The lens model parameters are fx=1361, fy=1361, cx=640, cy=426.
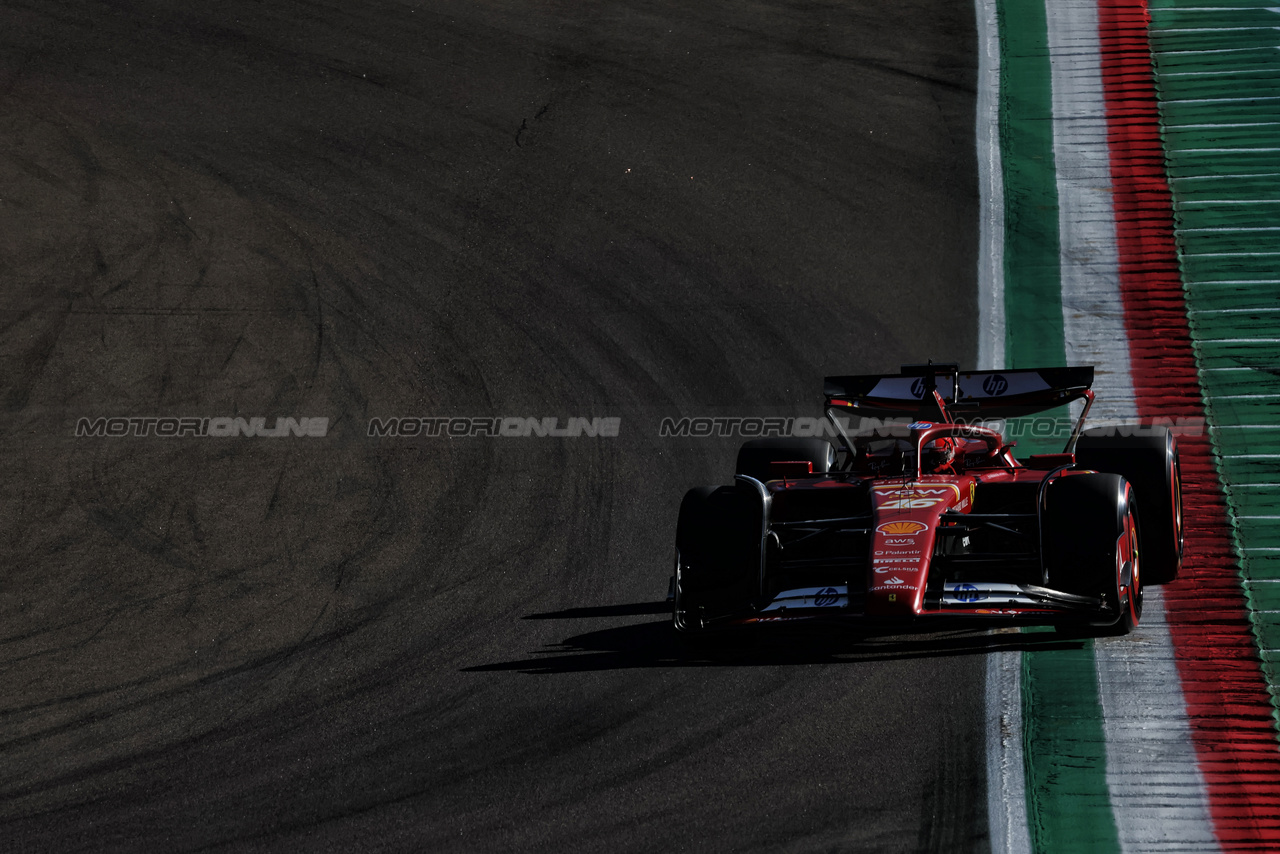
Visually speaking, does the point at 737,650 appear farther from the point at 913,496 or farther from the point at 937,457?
→ the point at 937,457

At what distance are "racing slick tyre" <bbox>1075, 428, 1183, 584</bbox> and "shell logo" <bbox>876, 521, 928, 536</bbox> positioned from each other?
177 centimetres

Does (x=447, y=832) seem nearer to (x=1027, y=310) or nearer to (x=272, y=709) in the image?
(x=272, y=709)

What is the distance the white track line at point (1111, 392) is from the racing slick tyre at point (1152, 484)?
619 mm

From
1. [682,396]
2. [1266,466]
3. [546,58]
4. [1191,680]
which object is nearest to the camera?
[1191,680]

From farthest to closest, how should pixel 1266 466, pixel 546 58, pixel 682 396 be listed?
pixel 546 58
pixel 682 396
pixel 1266 466

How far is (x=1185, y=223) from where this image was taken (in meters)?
14.4

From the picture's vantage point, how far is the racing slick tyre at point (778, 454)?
10.0 metres

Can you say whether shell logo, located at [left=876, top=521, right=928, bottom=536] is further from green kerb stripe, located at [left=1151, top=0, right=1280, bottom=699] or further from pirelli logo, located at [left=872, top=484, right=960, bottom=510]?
green kerb stripe, located at [left=1151, top=0, right=1280, bottom=699]

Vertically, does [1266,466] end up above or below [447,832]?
above

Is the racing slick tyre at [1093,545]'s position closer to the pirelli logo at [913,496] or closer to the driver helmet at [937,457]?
the pirelli logo at [913,496]

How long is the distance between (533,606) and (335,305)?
205 inches

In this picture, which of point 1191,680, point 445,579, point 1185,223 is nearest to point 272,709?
point 445,579

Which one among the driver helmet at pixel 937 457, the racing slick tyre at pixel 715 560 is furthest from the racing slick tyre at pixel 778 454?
the racing slick tyre at pixel 715 560

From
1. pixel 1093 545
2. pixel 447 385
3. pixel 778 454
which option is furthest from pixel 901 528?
pixel 447 385
